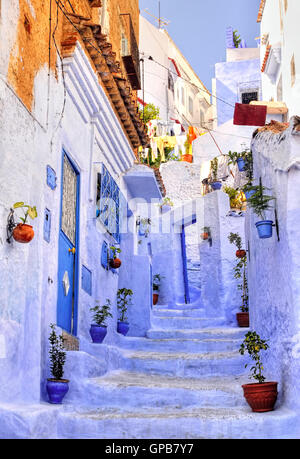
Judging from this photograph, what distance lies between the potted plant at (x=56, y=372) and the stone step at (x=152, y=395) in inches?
18.1

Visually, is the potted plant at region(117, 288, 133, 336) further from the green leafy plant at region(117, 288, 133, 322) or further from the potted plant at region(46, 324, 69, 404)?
the potted plant at region(46, 324, 69, 404)

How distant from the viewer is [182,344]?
10672mm

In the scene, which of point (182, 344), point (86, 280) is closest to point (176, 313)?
point (182, 344)

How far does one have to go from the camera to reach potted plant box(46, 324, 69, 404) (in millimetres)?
6525

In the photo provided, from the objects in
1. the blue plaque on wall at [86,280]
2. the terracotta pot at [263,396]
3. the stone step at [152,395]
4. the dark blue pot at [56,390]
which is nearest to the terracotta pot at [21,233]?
the dark blue pot at [56,390]

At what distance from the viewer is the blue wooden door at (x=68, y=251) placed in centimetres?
769

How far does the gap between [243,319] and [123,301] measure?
3301 millimetres

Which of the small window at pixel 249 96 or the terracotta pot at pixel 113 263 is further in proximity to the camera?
the small window at pixel 249 96

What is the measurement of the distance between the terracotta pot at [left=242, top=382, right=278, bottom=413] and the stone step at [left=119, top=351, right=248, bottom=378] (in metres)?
2.33

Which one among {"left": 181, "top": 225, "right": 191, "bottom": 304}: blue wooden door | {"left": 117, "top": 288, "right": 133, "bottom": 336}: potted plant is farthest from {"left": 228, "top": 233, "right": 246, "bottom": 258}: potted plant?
{"left": 117, "top": 288, "right": 133, "bottom": 336}: potted plant

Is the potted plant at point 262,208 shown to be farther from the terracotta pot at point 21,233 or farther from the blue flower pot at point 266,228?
the terracotta pot at point 21,233
